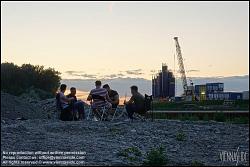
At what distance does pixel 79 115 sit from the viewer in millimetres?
16000

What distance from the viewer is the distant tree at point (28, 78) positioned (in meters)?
64.2

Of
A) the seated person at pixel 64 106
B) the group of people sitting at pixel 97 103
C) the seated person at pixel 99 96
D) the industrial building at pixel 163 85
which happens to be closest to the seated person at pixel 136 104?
the group of people sitting at pixel 97 103

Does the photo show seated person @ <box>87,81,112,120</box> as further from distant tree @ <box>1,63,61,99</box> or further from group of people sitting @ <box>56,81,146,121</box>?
distant tree @ <box>1,63,61,99</box>

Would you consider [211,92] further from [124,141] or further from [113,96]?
[124,141]

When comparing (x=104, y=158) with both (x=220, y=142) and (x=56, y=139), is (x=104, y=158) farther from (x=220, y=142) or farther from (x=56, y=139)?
(x=220, y=142)

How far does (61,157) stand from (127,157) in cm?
125

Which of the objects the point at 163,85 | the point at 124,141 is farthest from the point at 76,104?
the point at 163,85

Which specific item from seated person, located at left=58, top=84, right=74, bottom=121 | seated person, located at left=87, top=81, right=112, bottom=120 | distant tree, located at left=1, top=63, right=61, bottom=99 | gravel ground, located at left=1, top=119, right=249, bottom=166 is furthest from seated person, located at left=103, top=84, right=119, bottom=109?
distant tree, located at left=1, top=63, right=61, bottom=99

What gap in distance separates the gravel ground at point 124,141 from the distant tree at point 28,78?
5089 cm

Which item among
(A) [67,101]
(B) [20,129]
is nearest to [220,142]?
(B) [20,129]

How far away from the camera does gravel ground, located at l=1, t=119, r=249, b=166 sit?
838 centimetres

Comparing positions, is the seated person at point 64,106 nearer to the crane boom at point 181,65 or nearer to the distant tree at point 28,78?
the distant tree at point 28,78

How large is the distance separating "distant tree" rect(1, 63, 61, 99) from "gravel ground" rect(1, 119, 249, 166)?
167 feet

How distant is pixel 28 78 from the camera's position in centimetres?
6794
